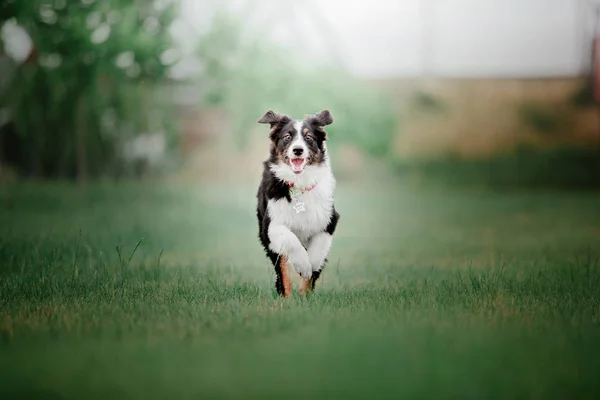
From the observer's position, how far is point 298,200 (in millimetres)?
5402

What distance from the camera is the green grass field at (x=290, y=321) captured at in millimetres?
3516

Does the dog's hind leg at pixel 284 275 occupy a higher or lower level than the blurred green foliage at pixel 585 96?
lower

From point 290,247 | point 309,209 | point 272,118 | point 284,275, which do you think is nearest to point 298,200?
point 309,209

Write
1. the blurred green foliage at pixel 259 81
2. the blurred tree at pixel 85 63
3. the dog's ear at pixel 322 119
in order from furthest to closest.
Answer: the blurred green foliage at pixel 259 81, the blurred tree at pixel 85 63, the dog's ear at pixel 322 119

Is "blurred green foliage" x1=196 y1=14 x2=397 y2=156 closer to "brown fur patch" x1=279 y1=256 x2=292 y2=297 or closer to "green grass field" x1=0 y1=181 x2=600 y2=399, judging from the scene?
"green grass field" x1=0 y1=181 x2=600 y2=399

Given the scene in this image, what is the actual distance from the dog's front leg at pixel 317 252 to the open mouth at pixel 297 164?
1.87ft

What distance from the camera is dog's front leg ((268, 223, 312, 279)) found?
5.24 meters

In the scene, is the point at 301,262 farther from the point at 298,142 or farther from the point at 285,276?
the point at 298,142

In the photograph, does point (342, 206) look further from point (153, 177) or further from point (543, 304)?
point (543, 304)

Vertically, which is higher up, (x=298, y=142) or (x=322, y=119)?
(x=322, y=119)

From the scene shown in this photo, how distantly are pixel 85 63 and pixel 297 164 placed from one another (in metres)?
8.45

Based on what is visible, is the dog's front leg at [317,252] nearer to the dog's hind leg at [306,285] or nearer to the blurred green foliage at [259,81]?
the dog's hind leg at [306,285]

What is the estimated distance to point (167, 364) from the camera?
12.3 ft

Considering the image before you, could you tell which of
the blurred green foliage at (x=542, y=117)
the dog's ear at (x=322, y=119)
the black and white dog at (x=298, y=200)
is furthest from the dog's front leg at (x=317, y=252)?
the blurred green foliage at (x=542, y=117)
